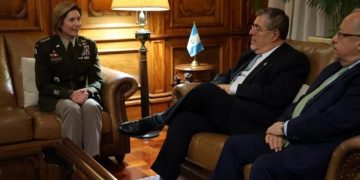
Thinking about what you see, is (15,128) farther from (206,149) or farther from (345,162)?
(345,162)

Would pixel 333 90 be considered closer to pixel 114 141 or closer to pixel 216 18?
pixel 114 141

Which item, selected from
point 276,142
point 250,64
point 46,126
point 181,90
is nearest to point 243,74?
point 250,64

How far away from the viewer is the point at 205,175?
7.22ft

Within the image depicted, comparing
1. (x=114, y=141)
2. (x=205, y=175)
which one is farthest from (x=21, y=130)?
(x=205, y=175)

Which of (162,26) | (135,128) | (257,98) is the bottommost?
(135,128)

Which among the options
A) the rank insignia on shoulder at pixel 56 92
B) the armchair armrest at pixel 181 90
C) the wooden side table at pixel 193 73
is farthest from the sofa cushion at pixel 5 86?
the wooden side table at pixel 193 73

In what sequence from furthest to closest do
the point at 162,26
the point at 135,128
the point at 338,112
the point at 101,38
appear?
the point at 162,26 → the point at 101,38 → the point at 135,128 → the point at 338,112

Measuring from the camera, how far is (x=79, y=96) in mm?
2648

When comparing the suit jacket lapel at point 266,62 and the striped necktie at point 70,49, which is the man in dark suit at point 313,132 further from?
the striped necktie at point 70,49

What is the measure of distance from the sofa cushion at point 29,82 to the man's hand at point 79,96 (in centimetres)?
37

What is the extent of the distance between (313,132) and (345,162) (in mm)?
189

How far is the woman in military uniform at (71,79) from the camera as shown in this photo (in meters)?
2.58

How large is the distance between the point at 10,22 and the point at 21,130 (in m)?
1.13

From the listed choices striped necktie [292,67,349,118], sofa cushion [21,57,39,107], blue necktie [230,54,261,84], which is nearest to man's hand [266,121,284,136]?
striped necktie [292,67,349,118]
